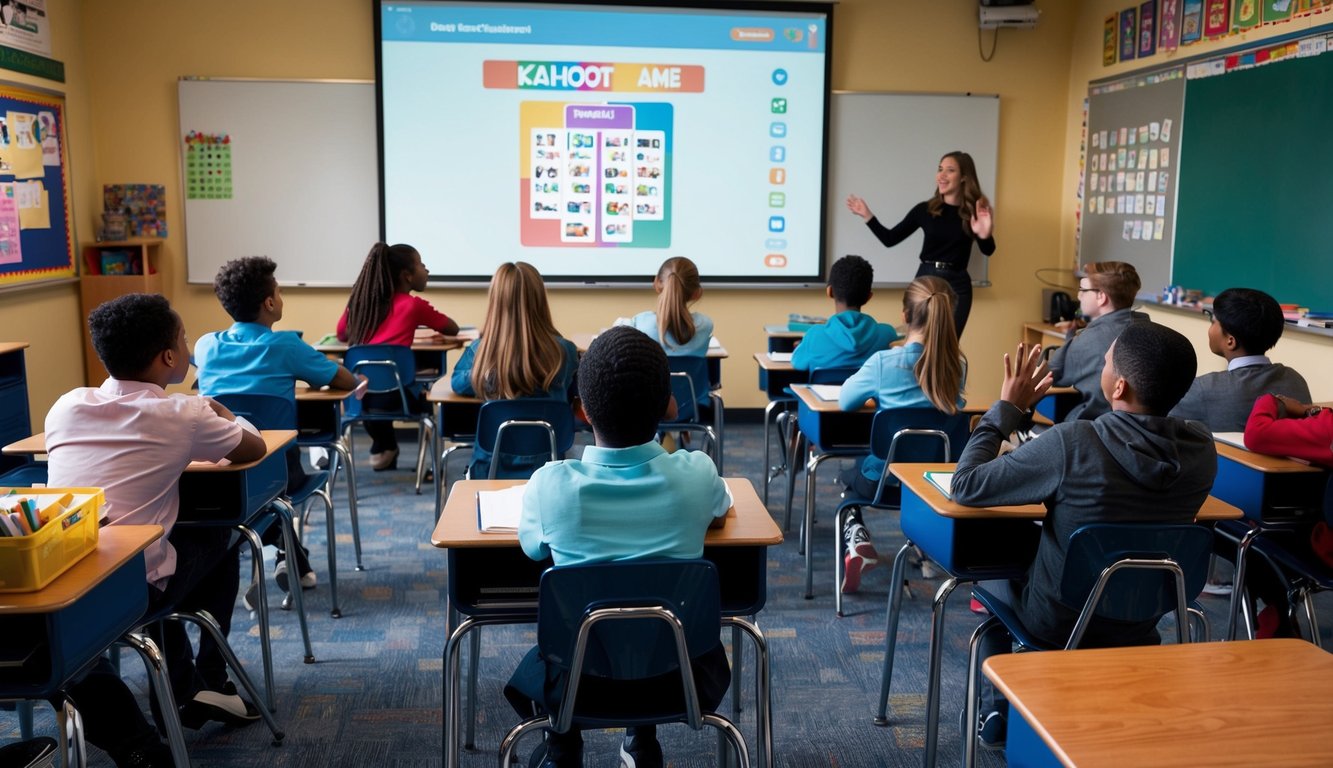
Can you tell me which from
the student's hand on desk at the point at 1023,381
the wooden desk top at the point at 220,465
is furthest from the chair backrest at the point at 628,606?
the wooden desk top at the point at 220,465

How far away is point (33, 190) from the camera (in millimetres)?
5555

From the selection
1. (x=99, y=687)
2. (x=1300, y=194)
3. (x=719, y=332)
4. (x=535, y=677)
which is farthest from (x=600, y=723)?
(x=719, y=332)

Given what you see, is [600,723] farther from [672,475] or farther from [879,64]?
[879,64]

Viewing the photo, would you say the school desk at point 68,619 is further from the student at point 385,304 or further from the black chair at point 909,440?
the student at point 385,304

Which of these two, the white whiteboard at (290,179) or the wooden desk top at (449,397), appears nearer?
the wooden desk top at (449,397)

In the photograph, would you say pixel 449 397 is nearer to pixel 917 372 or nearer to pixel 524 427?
pixel 524 427

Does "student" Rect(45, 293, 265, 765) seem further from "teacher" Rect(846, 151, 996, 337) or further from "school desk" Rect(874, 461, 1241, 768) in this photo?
"teacher" Rect(846, 151, 996, 337)

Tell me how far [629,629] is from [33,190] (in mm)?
5086

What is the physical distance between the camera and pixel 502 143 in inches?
253

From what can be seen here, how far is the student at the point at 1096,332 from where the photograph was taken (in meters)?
4.09

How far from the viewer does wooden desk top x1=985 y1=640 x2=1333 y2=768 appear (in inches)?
51.2

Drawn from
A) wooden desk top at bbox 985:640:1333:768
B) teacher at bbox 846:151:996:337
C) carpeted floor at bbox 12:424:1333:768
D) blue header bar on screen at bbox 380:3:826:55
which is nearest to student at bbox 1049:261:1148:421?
carpeted floor at bbox 12:424:1333:768

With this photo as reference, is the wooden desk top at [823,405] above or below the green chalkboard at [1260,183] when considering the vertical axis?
below

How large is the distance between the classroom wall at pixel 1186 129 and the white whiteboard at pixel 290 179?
4.27 meters
